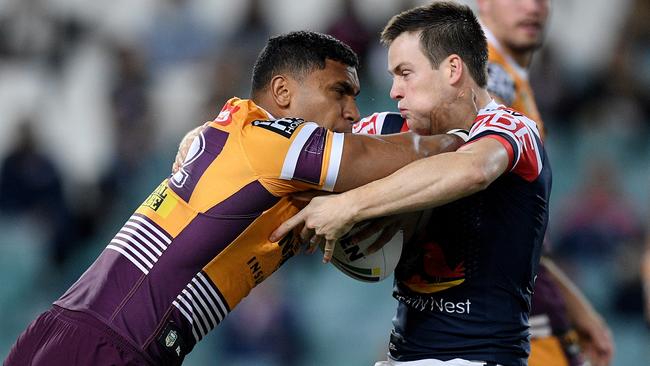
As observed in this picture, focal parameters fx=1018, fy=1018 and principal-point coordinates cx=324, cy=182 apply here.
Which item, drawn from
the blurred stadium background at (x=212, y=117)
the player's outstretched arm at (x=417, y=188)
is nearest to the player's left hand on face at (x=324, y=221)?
the player's outstretched arm at (x=417, y=188)

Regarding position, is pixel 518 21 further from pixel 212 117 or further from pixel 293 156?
pixel 212 117

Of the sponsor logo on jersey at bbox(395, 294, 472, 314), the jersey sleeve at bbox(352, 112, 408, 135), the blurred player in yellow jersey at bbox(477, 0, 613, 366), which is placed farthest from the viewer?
the blurred player in yellow jersey at bbox(477, 0, 613, 366)

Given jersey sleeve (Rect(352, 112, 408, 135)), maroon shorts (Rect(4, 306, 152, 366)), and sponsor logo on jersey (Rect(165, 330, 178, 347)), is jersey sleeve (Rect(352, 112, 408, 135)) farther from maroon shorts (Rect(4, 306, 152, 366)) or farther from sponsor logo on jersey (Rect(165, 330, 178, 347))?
maroon shorts (Rect(4, 306, 152, 366))

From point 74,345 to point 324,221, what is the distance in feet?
3.08

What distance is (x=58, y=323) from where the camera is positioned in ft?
11.6

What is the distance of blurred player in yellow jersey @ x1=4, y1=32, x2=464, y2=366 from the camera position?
3.45 m

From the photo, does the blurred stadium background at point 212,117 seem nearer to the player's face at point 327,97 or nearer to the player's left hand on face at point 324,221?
the player's face at point 327,97

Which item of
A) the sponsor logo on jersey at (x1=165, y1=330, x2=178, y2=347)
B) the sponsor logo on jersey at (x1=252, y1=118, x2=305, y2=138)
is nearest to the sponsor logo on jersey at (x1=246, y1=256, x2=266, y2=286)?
the sponsor logo on jersey at (x1=165, y1=330, x2=178, y2=347)

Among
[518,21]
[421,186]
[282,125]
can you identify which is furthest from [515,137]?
[518,21]

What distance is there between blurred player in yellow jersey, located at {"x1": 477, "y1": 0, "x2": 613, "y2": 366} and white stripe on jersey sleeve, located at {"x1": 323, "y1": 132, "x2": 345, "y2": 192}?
1781 millimetres

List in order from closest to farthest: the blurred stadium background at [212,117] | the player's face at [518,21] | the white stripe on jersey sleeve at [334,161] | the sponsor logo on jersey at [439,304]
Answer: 1. the white stripe on jersey sleeve at [334,161]
2. the sponsor logo on jersey at [439,304]
3. the player's face at [518,21]
4. the blurred stadium background at [212,117]

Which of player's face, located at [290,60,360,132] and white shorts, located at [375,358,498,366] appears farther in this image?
player's face, located at [290,60,360,132]

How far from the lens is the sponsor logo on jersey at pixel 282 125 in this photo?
11.5 feet

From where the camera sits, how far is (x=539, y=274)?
5344 millimetres
